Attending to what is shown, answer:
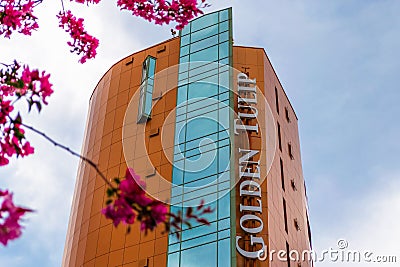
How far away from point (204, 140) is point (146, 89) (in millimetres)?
4069

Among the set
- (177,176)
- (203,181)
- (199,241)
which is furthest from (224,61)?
(199,241)

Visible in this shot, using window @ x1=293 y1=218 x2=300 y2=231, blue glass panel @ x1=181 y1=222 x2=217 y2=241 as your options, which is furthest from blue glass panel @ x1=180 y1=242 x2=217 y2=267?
window @ x1=293 y1=218 x2=300 y2=231

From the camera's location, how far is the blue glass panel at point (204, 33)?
23250 mm

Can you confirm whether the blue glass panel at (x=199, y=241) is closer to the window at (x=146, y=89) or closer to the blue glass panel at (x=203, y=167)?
the blue glass panel at (x=203, y=167)

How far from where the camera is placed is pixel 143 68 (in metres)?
24.2

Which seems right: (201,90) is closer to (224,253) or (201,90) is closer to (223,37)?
(223,37)

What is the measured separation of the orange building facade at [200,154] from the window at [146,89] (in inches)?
2.0

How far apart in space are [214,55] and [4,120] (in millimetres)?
18271

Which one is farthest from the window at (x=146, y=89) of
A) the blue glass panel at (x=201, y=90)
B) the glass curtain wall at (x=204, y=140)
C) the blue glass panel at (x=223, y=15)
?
the blue glass panel at (x=223, y=15)

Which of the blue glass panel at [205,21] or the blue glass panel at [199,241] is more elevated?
the blue glass panel at [205,21]

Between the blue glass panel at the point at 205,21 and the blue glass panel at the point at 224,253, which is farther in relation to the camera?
the blue glass panel at the point at 205,21

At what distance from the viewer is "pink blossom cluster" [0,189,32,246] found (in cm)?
271

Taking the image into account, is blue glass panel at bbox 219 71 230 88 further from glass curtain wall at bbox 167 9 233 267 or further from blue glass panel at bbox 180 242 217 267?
blue glass panel at bbox 180 242 217 267

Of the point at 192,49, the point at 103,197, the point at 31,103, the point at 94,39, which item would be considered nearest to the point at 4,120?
the point at 31,103
